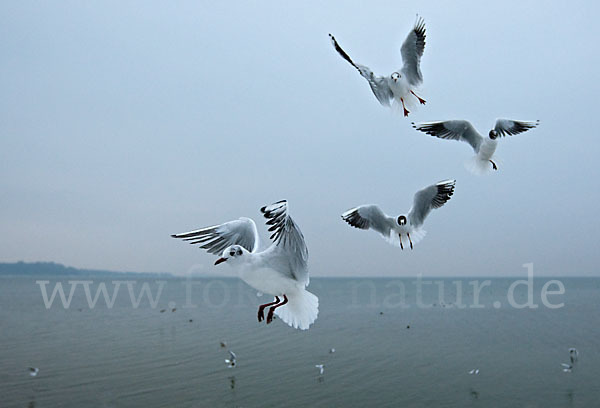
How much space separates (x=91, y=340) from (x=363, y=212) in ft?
90.8

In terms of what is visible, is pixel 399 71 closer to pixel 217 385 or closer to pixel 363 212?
pixel 363 212

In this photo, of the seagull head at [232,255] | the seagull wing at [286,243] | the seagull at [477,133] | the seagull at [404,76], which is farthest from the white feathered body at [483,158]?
the seagull head at [232,255]

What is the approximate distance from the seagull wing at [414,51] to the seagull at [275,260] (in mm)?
3385

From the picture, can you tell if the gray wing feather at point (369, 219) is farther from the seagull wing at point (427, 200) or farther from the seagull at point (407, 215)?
the seagull wing at point (427, 200)

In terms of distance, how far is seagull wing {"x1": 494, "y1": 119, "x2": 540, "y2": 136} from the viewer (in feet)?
23.7

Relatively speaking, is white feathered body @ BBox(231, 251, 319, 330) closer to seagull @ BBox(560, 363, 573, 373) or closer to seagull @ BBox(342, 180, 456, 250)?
seagull @ BBox(342, 180, 456, 250)

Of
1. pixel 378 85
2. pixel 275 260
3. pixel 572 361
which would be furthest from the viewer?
pixel 572 361

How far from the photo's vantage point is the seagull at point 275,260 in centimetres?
363

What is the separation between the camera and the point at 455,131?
7645 millimetres

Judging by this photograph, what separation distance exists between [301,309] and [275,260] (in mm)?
835

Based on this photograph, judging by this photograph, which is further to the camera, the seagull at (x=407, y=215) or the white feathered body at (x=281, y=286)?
the seagull at (x=407, y=215)

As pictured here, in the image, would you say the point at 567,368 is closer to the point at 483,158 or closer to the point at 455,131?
the point at 455,131

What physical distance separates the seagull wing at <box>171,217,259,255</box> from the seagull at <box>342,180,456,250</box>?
2.62 m

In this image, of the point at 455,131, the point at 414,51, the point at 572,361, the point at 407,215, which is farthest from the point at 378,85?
the point at 572,361
